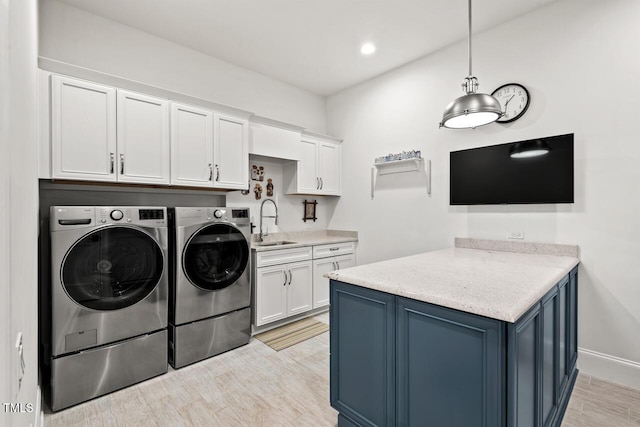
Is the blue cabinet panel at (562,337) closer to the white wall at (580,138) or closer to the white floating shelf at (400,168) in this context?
the white wall at (580,138)

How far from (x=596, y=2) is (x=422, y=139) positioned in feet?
5.60

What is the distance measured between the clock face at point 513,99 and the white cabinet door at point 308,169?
2.15 meters

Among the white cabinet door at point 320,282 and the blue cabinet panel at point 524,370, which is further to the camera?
the white cabinet door at point 320,282

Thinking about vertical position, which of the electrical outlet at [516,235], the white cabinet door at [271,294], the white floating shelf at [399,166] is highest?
the white floating shelf at [399,166]

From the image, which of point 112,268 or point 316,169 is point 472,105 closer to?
point 316,169

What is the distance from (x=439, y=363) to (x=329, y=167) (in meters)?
3.24

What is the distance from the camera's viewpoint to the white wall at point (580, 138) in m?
2.32

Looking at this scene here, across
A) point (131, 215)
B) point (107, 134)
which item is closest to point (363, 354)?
point (131, 215)

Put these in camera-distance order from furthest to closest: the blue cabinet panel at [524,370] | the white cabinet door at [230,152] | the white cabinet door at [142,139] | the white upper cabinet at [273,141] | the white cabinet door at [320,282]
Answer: the white cabinet door at [320,282]
the white upper cabinet at [273,141]
the white cabinet door at [230,152]
the white cabinet door at [142,139]
the blue cabinet panel at [524,370]

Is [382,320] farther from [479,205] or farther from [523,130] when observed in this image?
[523,130]

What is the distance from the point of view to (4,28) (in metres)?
0.60

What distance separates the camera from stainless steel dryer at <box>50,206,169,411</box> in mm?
2033

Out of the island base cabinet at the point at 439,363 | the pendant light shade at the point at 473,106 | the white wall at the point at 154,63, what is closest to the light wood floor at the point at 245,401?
the island base cabinet at the point at 439,363

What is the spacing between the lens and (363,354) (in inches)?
65.9
